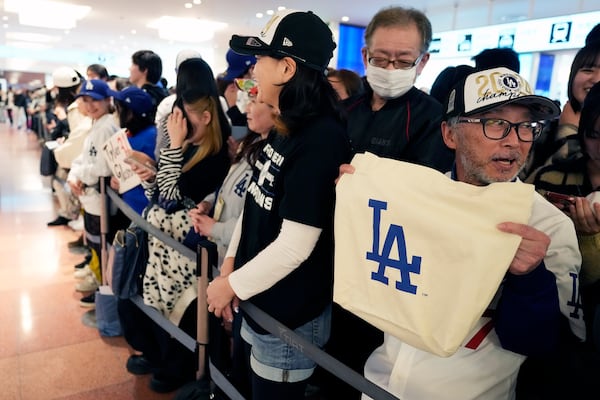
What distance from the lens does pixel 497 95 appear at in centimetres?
120

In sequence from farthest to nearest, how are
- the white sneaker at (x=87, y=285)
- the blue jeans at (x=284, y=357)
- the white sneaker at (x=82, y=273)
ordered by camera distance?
the white sneaker at (x=82, y=273) → the white sneaker at (x=87, y=285) → the blue jeans at (x=284, y=357)

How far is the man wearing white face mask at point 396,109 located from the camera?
1.81 meters

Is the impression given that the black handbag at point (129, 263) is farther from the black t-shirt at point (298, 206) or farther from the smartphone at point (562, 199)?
the smartphone at point (562, 199)

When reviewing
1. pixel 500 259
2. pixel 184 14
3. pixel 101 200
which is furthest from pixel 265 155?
pixel 184 14

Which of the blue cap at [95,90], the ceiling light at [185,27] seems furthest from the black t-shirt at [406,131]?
the ceiling light at [185,27]

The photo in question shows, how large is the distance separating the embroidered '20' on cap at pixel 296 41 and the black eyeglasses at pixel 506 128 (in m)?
0.52

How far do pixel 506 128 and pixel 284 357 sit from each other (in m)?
0.99

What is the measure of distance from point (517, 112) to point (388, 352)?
2.49ft

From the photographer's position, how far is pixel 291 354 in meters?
A: 1.51

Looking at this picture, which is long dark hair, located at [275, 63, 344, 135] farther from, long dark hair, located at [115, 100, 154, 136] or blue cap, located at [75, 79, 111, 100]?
blue cap, located at [75, 79, 111, 100]

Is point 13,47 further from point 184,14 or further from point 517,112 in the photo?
point 517,112

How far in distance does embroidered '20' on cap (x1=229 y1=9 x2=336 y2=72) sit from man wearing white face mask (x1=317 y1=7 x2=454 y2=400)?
0.50m

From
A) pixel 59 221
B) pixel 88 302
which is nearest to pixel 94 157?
pixel 88 302

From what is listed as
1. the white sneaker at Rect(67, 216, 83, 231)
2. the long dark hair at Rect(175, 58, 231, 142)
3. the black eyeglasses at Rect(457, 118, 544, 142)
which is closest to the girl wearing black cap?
the black eyeglasses at Rect(457, 118, 544, 142)
